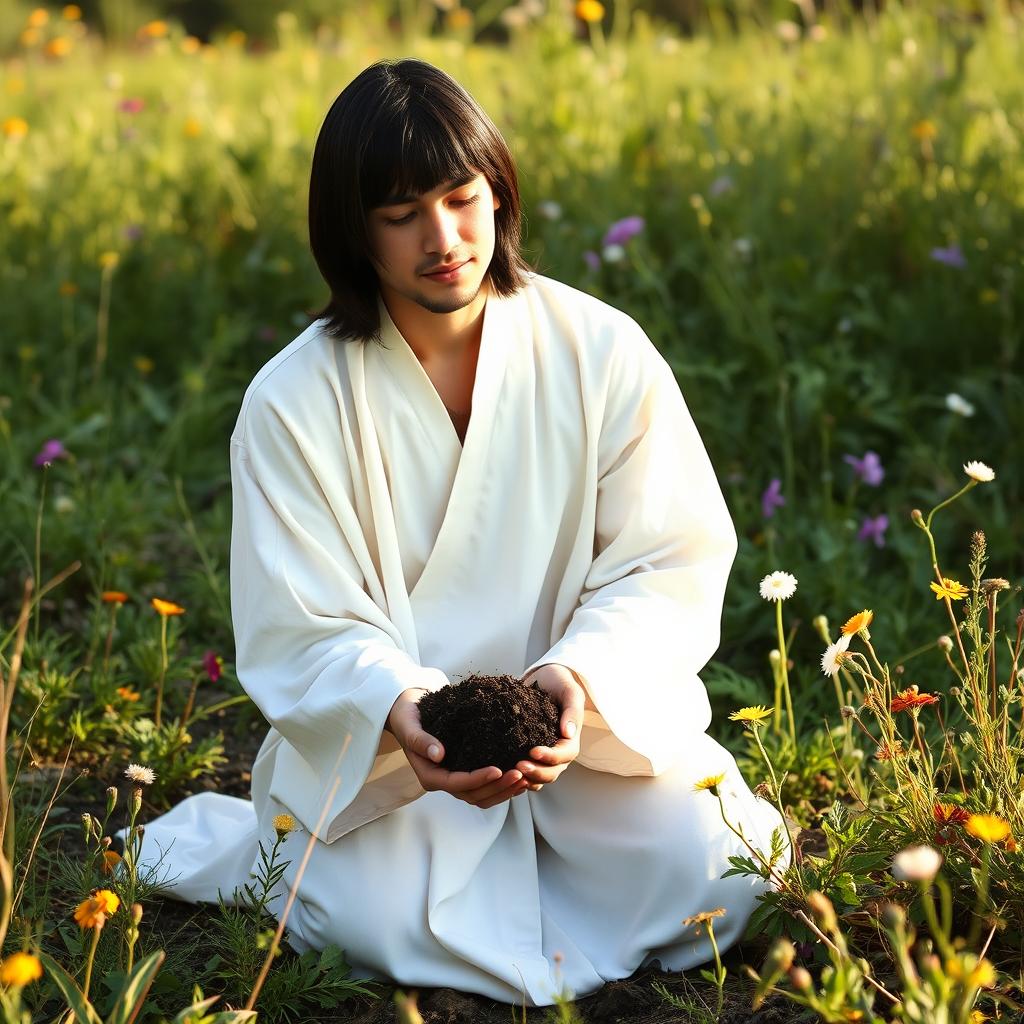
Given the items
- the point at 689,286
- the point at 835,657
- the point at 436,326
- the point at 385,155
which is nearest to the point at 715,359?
the point at 689,286

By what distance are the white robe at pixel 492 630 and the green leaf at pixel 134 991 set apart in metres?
0.38

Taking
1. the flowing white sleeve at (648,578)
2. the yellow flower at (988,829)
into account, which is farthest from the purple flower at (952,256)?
the yellow flower at (988,829)

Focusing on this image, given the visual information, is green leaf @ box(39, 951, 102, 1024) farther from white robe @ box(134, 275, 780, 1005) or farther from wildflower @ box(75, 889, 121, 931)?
white robe @ box(134, 275, 780, 1005)

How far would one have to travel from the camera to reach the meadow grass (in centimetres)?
253

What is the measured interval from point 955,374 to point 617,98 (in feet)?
5.85

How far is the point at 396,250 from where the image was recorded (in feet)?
7.15

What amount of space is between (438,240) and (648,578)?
0.61m

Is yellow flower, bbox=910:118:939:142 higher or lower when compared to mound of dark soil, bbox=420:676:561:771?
higher

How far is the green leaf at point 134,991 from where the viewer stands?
5.26 ft

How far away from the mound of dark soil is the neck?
24.2 inches

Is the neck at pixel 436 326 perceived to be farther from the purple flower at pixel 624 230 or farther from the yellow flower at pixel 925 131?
the yellow flower at pixel 925 131

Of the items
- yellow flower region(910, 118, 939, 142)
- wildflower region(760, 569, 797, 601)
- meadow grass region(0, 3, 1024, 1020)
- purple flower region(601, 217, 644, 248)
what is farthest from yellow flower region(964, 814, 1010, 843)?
yellow flower region(910, 118, 939, 142)

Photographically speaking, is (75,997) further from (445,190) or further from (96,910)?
(445,190)

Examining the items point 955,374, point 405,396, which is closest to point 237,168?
point 955,374
